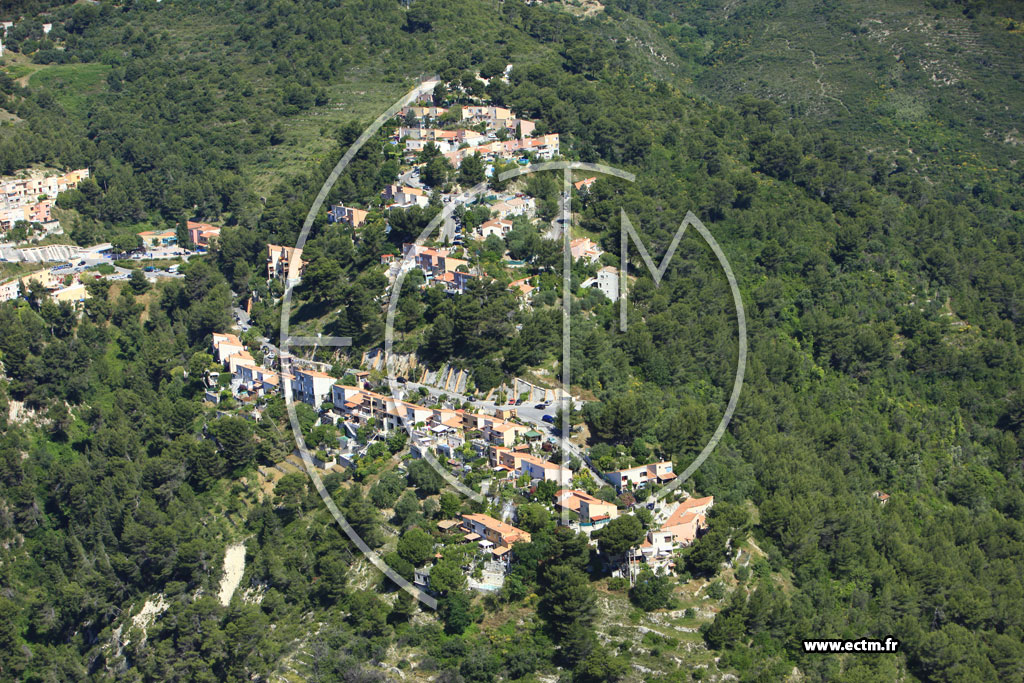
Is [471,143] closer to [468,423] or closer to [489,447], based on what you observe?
[468,423]

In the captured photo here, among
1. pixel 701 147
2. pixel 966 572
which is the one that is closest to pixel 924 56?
pixel 701 147

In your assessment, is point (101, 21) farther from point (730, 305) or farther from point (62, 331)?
point (730, 305)

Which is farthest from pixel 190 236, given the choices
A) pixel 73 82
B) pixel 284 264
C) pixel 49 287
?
pixel 73 82

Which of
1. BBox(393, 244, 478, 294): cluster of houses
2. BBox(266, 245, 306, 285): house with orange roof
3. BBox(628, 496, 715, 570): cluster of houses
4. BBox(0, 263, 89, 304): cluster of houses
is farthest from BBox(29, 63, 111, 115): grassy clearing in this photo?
BBox(628, 496, 715, 570): cluster of houses

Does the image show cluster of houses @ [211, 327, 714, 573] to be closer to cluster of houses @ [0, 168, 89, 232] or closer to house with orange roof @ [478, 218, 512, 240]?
house with orange roof @ [478, 218, 512, 240]

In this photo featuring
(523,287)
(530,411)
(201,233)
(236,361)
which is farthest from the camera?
(201,233)

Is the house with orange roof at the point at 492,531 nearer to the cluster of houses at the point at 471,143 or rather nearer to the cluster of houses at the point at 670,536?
the cluster of houses at the point at 670,536
